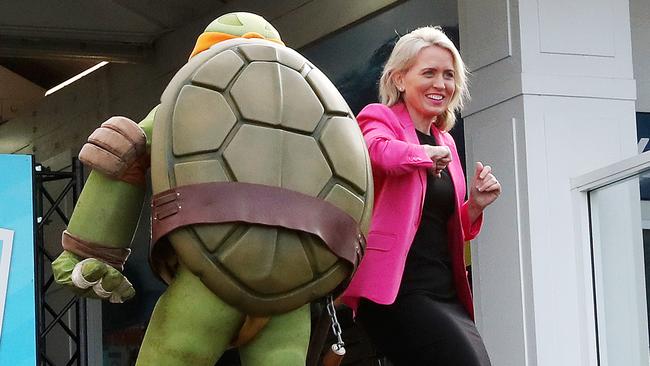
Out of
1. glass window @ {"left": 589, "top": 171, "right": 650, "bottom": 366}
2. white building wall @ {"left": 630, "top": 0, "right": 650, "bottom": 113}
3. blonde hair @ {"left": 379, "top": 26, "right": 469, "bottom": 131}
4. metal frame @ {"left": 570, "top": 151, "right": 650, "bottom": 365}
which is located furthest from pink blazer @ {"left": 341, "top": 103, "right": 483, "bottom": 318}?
white building wall @ {"left": 630, "top": 0, "right": 650, "bottom": 113}

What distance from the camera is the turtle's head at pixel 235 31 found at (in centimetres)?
330

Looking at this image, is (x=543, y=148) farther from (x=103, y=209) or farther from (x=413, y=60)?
(x=103, y=209)

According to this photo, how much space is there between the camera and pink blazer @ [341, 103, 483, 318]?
11.1 feet

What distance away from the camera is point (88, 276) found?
10.2 feet

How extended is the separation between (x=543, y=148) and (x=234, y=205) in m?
3.38

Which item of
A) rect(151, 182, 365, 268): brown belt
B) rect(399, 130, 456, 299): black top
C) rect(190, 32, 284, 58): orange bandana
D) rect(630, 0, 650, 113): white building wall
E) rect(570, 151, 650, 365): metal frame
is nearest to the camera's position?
rect(151, 182, 365, 268): brown belt

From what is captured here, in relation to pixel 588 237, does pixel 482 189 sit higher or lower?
higher

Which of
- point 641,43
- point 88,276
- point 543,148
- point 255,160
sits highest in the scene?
point 641,43

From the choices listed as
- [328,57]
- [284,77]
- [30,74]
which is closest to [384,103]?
[284,77]

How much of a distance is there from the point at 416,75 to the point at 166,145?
85 centimetres

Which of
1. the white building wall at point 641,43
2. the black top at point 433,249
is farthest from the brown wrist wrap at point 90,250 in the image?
the white building wall at point 641,43

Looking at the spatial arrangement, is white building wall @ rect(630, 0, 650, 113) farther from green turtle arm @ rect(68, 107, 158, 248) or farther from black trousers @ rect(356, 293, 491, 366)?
green turtle arm @ rect(68, 107, 158, 248)

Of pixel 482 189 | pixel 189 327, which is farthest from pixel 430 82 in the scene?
pixel 189 327

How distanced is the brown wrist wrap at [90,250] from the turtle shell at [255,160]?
0.11m
